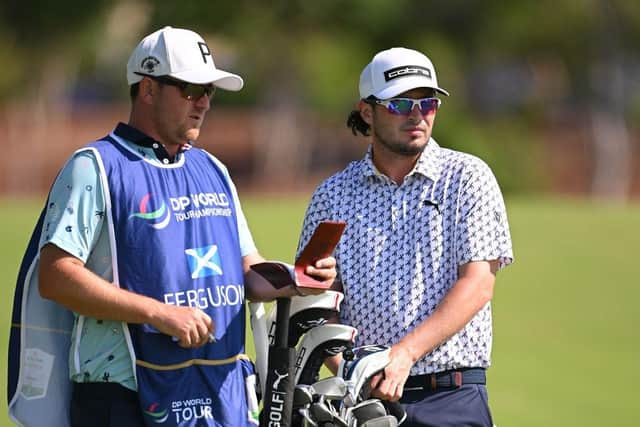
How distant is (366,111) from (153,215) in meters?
1.35

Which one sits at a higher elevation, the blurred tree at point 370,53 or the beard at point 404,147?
the blurred tree at point 370,53

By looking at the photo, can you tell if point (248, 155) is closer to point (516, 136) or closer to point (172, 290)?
point (516, 136)

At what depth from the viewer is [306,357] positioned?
14.6 ft

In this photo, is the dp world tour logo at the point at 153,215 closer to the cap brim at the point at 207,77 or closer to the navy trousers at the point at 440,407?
the cap brim at the point at 207,77

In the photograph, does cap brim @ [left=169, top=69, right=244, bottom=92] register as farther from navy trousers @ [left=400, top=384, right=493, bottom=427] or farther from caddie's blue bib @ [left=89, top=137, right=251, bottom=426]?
navy trousers @ [left=400, top=384, right=493, bottom=427]

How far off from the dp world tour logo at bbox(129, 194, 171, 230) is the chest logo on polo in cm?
12

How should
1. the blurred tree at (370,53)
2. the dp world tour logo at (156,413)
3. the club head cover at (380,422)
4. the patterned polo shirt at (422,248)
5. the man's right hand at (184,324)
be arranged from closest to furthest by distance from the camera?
the man's right hand at (184,324) < the dp world tour logo at (156,413) < the club head cover at (380,422) < the patterned polo shirt at (422,248) < the blurred tree at (370,53)

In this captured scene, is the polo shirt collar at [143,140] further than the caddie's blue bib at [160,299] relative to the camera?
Yes

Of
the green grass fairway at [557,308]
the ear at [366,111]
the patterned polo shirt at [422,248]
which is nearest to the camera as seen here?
the patterned polo shirt at [422,248]

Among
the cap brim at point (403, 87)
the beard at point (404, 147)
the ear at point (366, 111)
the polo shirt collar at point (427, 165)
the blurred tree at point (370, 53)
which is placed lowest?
the polo shirt collar at point (427, 165)

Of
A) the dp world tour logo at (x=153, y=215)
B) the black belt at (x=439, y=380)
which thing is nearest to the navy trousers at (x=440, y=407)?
the black belt at (x=439, y=380)

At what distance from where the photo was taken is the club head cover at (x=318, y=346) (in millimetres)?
4438

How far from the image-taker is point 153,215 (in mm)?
3928

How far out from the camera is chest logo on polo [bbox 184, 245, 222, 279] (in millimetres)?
3963
